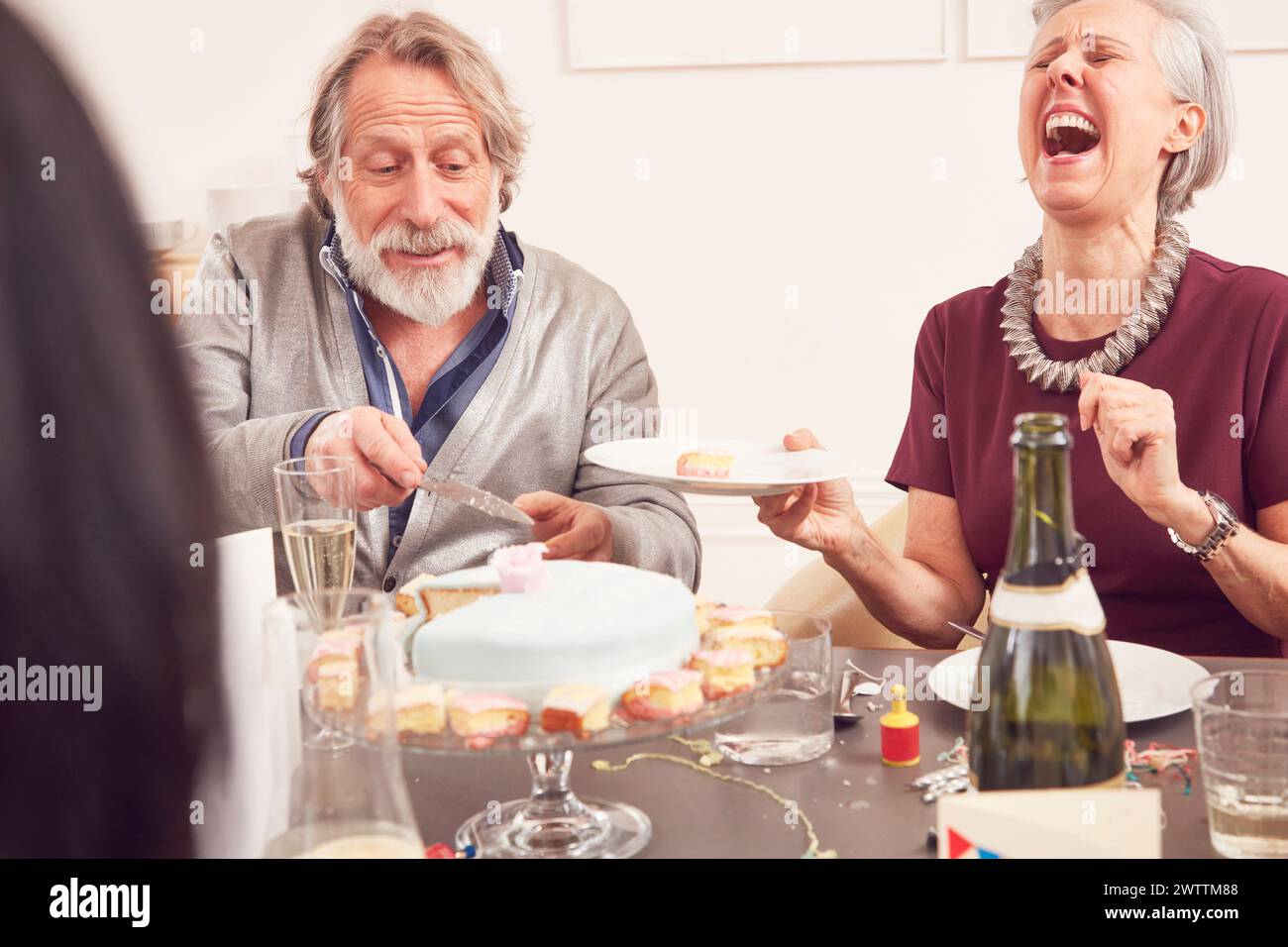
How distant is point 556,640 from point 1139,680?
1.96 ft

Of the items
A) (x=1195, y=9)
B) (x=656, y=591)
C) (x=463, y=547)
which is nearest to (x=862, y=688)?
(x=656, y=591)

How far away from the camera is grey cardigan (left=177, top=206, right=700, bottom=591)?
78.0 inches

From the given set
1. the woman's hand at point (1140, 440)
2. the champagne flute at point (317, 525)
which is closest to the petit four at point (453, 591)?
the champagne flute at point (317, 525)

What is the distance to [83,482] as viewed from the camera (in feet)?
1.44

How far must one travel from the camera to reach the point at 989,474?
170 cm

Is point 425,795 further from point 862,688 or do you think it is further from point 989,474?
point 989,474

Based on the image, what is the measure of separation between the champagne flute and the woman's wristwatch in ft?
3.08

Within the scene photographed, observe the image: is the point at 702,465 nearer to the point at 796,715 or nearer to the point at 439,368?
the point at 796,715

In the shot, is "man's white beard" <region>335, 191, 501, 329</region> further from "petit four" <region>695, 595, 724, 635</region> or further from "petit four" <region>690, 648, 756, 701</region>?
"petit four" <region>690, 648, 756, 701</region>

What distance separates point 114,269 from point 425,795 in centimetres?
→ 63

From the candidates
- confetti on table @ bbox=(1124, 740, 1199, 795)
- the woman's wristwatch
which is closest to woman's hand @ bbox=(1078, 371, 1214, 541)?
the woman's wristwatch

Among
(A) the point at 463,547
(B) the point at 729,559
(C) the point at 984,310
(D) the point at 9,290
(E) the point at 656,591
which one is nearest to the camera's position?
(D) the point at 9,290

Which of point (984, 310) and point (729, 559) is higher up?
point (984, 310)

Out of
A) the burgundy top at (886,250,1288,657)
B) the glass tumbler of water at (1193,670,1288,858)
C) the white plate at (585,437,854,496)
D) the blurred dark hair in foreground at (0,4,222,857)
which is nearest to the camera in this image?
the blurred dark hair in foreground at (0,4,222,857)
